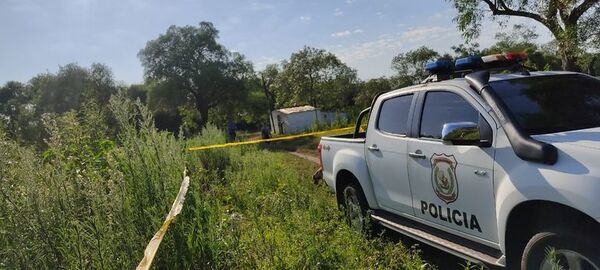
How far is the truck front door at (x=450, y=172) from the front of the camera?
3492 mm

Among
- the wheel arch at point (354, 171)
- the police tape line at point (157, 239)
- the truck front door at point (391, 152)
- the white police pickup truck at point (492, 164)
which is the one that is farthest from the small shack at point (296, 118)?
the police tape line at point (157, 239)

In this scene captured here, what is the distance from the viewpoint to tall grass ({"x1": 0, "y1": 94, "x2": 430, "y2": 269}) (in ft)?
10.2

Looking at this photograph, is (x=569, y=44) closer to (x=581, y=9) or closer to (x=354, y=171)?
(x=581, y=9)

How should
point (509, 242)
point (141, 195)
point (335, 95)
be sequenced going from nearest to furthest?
point (509, 242)
point (141, 195)
point (335, 95)

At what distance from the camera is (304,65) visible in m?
49.5

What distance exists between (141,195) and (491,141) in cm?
286

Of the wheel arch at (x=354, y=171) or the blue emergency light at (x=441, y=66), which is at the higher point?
the blue emergency light at (x=441, y=66)

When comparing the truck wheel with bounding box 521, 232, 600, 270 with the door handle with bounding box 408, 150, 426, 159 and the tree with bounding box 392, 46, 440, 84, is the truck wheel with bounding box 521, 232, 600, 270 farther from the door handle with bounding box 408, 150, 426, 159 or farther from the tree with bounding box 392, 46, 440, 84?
the tree with bounding box 392, 46, 440, 84

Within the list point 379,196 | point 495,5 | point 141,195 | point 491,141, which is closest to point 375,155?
point 379,196

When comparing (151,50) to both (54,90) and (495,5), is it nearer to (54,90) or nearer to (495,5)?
(54,90)

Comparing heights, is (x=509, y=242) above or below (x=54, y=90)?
below

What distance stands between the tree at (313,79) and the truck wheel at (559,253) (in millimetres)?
47011

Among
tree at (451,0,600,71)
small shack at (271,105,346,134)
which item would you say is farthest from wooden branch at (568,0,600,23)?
small shack at (271,105,346,134)

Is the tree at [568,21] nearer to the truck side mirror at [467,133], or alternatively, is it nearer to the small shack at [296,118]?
the truck side mirror at [467,133]
